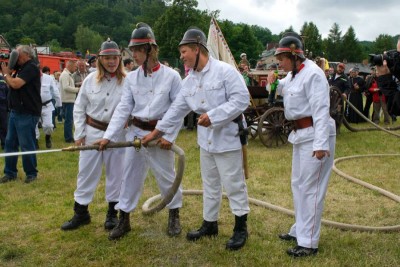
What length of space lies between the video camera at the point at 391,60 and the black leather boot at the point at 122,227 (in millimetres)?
2779

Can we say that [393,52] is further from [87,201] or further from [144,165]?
[87,201]

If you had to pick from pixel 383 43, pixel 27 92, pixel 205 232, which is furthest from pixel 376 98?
pixel 383 43

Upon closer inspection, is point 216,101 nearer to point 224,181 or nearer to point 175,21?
point 224,181

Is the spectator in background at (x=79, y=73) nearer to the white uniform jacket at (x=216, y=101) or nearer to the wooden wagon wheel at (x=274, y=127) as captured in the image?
the wooden wagon wheel at (x=274, y=127)

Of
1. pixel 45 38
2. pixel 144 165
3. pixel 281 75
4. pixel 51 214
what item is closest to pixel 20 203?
pixel 51 214

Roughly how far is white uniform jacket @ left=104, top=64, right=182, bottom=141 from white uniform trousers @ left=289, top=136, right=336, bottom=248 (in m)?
1.23

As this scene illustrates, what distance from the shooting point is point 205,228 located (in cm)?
443

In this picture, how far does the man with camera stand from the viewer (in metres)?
3.74

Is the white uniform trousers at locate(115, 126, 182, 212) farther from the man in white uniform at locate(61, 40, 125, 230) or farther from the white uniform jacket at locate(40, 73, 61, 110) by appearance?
the white uniform jacket at locate(40, 73, 61, 110)

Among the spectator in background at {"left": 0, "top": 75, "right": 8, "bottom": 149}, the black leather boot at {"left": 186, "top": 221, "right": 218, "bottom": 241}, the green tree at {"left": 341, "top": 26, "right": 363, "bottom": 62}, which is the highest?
the green tree at {"left": 341, "top": 26, "right": 363, "bottom": 62}

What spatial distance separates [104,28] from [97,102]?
103 metres

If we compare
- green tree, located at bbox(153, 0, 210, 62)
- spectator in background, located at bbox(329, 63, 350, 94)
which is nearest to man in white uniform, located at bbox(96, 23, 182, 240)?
spectator in background, located at bbox(329, 63, 350, 94)

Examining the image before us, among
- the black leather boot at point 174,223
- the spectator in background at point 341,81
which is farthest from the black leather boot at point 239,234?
the spectator in background at point 341,81

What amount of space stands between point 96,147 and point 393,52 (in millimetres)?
2724
